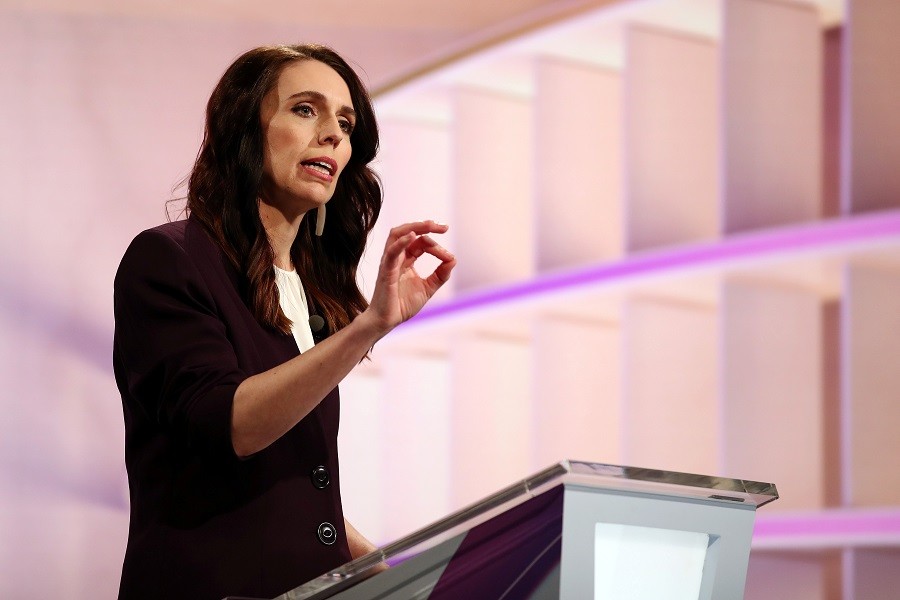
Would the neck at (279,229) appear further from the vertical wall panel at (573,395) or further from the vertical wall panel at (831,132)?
the vertical wall panel at (831,132)

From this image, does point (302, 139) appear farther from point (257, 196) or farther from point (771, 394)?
point (771, 394)

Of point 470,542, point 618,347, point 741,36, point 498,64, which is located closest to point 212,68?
point 498,64

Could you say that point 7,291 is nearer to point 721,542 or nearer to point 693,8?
point 693,8

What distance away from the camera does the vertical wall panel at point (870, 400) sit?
1.65 metres

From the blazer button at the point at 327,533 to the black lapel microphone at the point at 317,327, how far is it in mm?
208

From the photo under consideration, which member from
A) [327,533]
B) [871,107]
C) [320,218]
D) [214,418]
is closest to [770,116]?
Answer: [871,107]

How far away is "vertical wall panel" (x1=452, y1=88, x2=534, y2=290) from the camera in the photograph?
232cm

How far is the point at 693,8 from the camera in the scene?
1918 millimetres

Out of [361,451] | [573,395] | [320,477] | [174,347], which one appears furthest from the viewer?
[361,451]

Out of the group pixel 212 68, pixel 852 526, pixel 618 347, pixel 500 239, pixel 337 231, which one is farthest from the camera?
pixel 212 68

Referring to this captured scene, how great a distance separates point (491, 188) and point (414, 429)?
562mm

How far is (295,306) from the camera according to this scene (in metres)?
1.21

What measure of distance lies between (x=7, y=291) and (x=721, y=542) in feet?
9.32

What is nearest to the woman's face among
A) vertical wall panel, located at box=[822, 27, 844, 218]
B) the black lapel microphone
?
the black lapel microphone
